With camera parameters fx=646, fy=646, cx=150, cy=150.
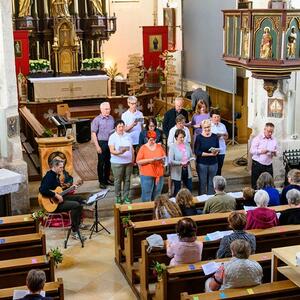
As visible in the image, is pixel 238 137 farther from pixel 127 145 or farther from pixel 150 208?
pixel 150 208

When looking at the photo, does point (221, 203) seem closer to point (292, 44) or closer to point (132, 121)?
point (132, 121)

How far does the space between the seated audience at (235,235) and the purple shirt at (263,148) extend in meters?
3.68

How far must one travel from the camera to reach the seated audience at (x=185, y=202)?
283 inches

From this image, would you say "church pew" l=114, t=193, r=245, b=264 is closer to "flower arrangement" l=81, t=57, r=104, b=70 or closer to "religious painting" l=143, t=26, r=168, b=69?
"religious painting" l=143, t=26, r=168, b=69

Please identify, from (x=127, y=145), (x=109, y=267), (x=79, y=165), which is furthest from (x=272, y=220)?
(x=79, y=165)

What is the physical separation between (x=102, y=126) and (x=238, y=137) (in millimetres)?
4860

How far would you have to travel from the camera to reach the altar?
1697 centimetres

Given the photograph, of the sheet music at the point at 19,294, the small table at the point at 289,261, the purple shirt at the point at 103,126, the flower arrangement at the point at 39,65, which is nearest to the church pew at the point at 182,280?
the small table at the point at 289,261

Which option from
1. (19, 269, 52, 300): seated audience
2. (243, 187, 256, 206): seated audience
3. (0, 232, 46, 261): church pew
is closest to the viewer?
(19, 269, 52, 300): seated audience

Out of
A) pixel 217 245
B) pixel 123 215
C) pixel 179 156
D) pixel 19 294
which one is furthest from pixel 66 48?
pixel 19 294

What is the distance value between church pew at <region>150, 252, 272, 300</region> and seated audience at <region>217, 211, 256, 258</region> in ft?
0.45

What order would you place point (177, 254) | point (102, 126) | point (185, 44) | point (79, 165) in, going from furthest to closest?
point (185, 44) → point (79, 165) → point (102, 126) → point (177, 254)

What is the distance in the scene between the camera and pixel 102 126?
32.9 ft

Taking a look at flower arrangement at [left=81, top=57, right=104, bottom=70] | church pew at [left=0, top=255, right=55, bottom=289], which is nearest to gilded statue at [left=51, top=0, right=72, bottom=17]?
flower arrangement at [left=81, top=57, right=104, bottom=70]
